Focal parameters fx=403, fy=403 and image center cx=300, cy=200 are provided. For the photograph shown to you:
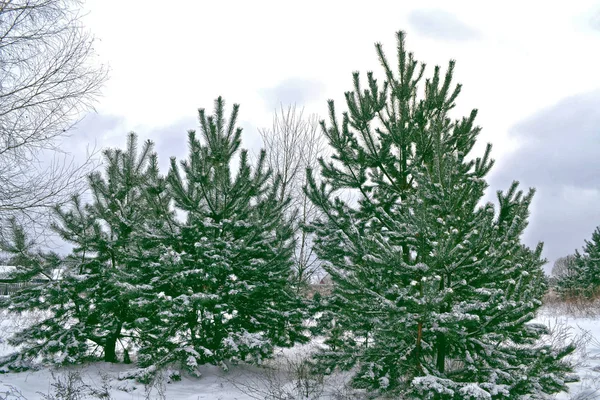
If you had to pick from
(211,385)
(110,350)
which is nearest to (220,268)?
(211,385)

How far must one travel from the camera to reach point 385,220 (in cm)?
680

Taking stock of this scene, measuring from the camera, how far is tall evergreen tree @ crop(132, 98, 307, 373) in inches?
280

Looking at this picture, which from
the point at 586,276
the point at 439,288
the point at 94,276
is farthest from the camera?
the point at 586,276

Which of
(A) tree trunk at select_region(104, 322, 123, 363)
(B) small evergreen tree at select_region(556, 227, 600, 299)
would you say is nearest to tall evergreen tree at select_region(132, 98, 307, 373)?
(A) tree trunk at select_region(104, 322, 123, 363)

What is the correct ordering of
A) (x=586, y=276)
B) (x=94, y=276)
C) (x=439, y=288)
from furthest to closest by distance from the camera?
(x=586, y=276)
(x=94, y=276)
(x=439, y=288)

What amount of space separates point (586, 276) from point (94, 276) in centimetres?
2532

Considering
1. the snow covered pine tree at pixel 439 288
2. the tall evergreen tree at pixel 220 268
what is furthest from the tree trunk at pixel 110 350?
the snow covered pine tree at pixel 439 288

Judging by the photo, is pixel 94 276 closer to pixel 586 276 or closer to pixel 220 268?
pixel 220 268

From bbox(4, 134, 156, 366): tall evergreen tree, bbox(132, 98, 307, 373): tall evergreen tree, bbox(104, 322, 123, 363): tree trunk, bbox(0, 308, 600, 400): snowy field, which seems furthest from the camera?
bbox(104, 322, 123, 363): tree trunk

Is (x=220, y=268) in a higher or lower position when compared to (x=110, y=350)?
higher

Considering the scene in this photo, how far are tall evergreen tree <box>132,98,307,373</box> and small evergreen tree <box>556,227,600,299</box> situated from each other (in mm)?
18818

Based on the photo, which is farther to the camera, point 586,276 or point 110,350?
point 586,276

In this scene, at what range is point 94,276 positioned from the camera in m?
8.15

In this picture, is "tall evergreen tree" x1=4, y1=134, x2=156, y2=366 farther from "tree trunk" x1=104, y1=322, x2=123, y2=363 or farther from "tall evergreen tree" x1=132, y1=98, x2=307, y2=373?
"tall evergreen tree" x1=132, y1=98, x2=307, y2=373
